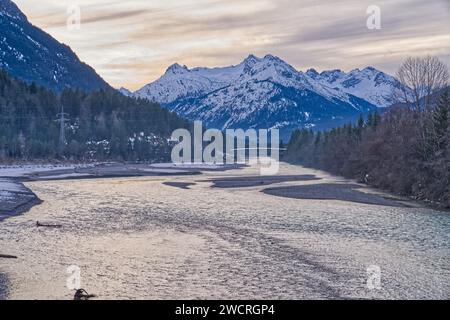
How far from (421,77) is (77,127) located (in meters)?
102

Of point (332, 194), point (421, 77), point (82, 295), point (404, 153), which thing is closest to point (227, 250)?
point (82, 295)

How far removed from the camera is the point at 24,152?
134 meters

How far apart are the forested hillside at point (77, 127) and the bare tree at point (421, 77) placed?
79.7 m

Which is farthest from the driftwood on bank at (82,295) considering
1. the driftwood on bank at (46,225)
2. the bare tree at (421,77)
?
the bare tree at (421,77)

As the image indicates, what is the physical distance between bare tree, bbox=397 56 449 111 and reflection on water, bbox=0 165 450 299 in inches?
1759

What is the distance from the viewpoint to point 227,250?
114 ft

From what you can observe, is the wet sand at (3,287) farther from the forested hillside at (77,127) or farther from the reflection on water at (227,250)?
the forested hillside at (77,127)

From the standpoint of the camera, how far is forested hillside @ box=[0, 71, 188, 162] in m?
144

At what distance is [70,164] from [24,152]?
11.0 m

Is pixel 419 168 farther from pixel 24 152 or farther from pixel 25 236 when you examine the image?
pixel 24 152

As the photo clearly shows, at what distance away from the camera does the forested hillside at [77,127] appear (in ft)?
473

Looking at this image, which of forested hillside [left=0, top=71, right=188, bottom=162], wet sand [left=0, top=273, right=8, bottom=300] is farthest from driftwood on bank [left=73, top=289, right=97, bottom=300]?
forested hillside [left=0, top=71, right=188, bottom=162]

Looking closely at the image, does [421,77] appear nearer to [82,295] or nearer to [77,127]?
[82,295]
